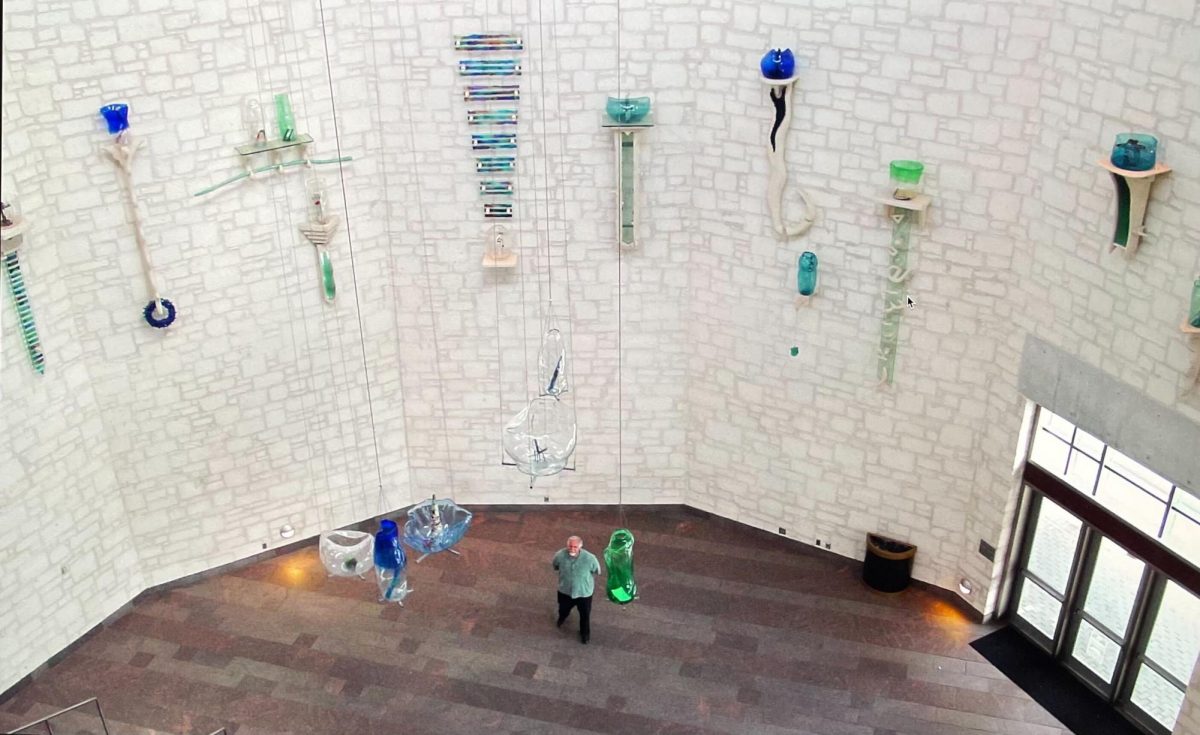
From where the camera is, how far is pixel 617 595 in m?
8.23

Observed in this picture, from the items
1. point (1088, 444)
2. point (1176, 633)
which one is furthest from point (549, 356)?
point (1176, 633)

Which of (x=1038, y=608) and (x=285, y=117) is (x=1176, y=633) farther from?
(x=285, y=117)

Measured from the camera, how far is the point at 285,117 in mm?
9133

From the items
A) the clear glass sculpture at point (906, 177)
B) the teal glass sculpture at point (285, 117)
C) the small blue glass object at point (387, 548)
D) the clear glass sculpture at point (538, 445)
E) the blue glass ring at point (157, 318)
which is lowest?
the small blue glass object at point (387, 548)

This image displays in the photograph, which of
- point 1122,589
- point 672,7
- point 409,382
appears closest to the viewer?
point 1122,589

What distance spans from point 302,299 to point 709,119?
3.84 meters

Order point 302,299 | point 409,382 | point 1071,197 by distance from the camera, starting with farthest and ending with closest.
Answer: point 409,382 → point 302,299 → point 1071,197

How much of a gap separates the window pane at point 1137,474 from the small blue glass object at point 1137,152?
6.85 feet

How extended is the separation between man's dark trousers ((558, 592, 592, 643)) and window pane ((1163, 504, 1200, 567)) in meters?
4.32

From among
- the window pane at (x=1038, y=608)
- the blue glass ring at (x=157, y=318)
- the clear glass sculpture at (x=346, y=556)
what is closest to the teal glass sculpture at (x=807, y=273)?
the window pane at (x=1038, y=608)

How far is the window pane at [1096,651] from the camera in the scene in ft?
28.6

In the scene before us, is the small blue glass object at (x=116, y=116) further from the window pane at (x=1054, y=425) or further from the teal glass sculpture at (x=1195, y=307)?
the teal glass sculpture at (x=1195, y=307)

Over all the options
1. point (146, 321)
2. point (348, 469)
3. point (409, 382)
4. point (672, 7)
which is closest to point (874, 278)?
point (672, 7)

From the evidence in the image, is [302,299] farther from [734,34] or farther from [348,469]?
[734,34]
